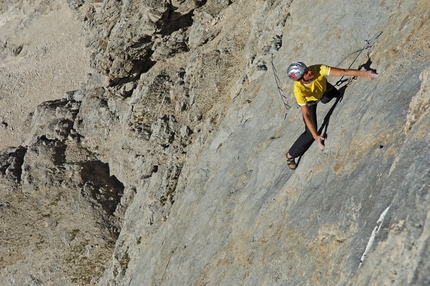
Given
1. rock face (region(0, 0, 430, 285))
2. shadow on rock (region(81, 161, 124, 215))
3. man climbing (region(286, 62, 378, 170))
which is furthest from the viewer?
shadow on rock (region(81, 161, 124, 215))

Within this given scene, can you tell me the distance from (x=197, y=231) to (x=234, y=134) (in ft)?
18.5

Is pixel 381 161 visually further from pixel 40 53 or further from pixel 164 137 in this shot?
pixel 40 53

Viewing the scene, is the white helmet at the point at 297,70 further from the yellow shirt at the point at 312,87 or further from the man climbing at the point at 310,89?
the yellow shirt at the point at 312,87

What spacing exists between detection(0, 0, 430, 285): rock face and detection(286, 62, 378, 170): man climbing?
0.54 metres

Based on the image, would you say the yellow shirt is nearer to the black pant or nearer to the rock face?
the black pant

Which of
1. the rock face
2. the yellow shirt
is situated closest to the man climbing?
the yellow shirt

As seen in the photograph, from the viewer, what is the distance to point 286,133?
18031 millimetres

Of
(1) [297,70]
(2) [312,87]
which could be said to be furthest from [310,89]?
(1) [297,70]

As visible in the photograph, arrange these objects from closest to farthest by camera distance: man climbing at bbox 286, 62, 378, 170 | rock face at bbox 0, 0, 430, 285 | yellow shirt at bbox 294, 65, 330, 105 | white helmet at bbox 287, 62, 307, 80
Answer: rock face at bbox 0, 0, 430, 285
white helmet at bbox 287, 62, 307, 80
man climbing at bbox 286, 62, 378, 170
yellow shirt at bbox 294, 65, 330, 105

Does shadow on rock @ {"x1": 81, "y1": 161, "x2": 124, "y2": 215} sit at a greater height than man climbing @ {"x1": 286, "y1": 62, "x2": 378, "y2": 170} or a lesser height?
lesser

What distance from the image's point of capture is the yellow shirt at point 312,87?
1429 centimetres

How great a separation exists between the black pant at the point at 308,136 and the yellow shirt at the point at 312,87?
43 cm

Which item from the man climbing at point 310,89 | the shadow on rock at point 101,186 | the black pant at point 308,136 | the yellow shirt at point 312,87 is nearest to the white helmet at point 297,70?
the man climbing at point 310,89

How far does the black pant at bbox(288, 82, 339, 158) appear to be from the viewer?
1497 centimetres
